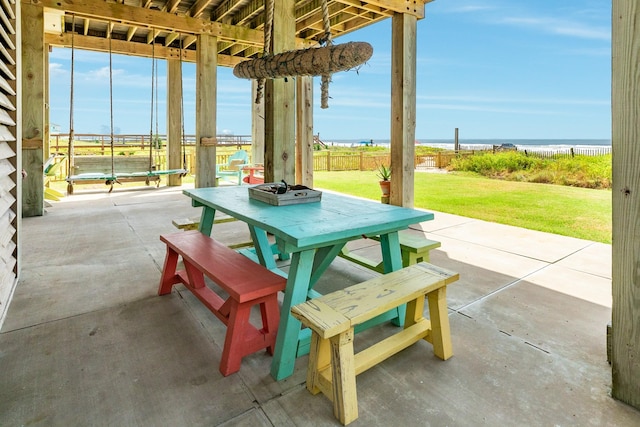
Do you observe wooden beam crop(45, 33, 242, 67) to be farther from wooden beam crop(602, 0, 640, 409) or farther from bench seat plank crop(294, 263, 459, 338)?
wooden beam crop(602, 0, 640, 409)

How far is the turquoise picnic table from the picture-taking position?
1532mm

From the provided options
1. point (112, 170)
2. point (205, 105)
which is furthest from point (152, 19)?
point (112, 170)

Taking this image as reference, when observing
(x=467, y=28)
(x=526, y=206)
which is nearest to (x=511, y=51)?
(x=467, y=28)

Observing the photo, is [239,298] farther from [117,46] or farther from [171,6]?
[117,46]

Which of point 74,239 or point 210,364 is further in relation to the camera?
point 74,239

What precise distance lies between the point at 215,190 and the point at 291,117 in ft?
3.64

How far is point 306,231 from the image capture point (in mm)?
1547

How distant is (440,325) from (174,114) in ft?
24.7

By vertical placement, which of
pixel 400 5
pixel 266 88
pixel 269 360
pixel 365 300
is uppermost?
pixel 400 5

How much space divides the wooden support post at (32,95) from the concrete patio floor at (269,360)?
2.20 m

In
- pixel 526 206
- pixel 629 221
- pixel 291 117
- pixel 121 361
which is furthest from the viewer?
pixel 526 206

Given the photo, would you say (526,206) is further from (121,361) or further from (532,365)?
(121,361)

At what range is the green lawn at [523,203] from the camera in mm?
4621

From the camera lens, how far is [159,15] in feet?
17.1
